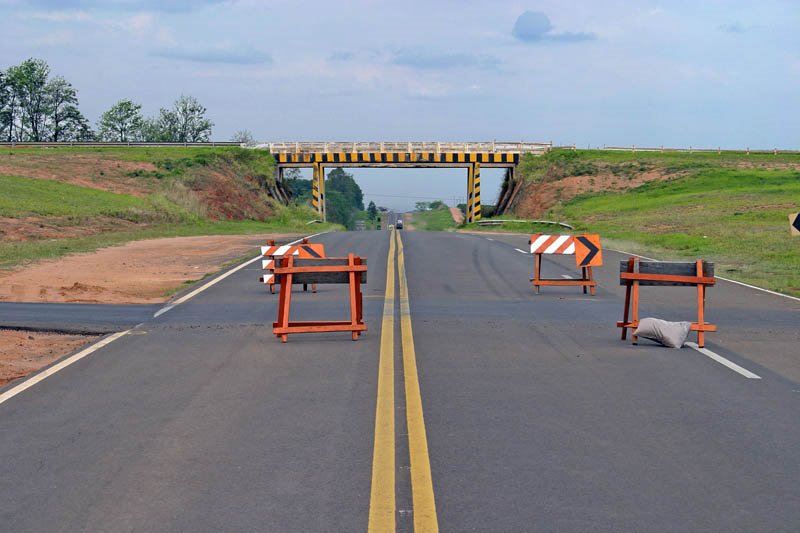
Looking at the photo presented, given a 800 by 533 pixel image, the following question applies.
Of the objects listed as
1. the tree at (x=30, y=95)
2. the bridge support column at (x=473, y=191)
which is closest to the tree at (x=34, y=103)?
the tree at (x=30, y=95)

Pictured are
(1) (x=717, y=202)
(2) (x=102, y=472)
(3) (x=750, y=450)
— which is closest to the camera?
(2) (x=102, y=472)

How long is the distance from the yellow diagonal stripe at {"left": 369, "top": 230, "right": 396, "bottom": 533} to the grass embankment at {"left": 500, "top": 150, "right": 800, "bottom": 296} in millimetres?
11809

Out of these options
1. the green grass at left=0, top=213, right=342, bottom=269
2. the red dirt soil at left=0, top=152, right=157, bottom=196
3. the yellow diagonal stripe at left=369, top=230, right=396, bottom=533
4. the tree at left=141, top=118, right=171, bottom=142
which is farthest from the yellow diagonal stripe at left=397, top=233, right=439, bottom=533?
the tree at left=141, top=118, right=171, bottom=142

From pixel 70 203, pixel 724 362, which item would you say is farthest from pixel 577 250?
pixel 70 203

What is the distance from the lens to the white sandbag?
1205 centimetres

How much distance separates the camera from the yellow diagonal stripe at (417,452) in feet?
18.5

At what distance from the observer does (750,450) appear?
283 inches

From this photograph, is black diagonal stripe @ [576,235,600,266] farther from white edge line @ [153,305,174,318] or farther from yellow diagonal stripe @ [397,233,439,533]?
white edge line @ [153,305,174,318]

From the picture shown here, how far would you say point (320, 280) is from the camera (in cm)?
1309

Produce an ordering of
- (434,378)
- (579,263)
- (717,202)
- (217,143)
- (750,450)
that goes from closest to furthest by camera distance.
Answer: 1. (750,450)
2. (434,378)
3. (579,263)
4. (717,202)
5. (217,143)

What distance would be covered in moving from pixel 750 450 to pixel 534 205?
57.1m

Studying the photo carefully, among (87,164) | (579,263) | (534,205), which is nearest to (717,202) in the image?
(534,205)

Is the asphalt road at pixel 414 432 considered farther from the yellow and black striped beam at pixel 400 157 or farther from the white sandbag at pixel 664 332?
the yellow and black striped beam at pixel 400 157

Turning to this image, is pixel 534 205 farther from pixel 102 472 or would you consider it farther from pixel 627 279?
pixel 102 472
